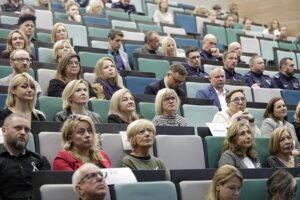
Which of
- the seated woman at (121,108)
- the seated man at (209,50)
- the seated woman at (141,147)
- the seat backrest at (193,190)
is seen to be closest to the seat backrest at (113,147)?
the seated woman at (141,147)

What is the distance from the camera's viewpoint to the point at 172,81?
349cm

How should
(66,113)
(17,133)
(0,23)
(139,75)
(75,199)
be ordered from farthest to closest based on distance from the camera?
(0,23) < (139,75) < (66,113) < (17,133) < (75,199)

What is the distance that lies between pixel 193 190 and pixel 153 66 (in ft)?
6.62

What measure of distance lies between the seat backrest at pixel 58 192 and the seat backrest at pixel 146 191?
138 mm

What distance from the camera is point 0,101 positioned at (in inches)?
107

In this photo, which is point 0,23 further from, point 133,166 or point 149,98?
point 133,166

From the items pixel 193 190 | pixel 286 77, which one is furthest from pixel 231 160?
pixel 286 77

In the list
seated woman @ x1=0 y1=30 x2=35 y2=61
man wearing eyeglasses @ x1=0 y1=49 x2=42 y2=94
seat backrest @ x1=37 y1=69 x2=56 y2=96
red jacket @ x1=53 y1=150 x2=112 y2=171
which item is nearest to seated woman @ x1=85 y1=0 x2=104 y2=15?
seated woman @ x1=0 y1=30 x2=35 y2=61

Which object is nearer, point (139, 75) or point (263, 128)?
point (263, 128)

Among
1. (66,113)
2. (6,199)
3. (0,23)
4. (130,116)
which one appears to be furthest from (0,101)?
(0,23)

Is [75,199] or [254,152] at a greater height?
[254,152]

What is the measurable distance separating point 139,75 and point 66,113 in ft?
3.75

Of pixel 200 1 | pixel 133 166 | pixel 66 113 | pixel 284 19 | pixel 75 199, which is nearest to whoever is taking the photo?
pixel 75 199

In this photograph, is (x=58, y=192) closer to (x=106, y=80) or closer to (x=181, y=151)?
(x=181, y=151)
